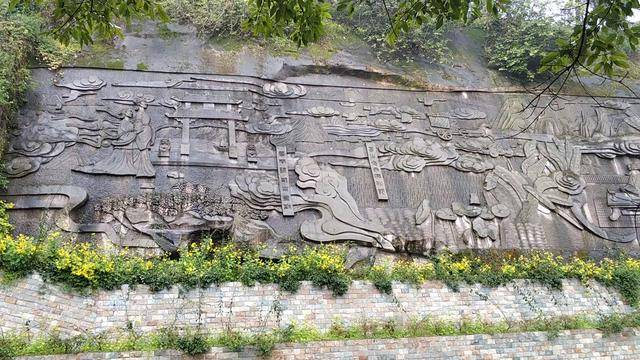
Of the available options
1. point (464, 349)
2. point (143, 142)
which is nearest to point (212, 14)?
point (143, 142)

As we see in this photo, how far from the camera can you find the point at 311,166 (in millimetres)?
10633

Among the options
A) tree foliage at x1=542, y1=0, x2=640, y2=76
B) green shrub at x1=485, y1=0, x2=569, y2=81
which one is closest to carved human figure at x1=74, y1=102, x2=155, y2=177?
tree foliage at x1=542, y1=0, x2=640, y2=76

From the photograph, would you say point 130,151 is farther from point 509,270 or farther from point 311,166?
point 509,270

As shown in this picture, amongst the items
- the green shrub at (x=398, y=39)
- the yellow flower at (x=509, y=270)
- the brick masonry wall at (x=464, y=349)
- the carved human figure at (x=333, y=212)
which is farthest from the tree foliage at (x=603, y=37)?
the green shrub at (x=398, y=39)

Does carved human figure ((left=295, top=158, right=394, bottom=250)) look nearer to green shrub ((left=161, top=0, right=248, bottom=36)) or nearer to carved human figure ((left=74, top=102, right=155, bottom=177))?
carved human figure ((left=74, top=102, right=155, bottom=177))

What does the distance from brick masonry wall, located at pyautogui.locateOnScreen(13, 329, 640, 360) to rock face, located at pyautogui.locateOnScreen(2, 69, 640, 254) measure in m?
2.36

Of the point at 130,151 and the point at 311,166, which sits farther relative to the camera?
the point at 311,166

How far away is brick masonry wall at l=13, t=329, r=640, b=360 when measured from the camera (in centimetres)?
708

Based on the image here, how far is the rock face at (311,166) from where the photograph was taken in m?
9.42

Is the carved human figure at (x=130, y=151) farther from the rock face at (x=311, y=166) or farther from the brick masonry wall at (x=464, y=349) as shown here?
the brick masonry wall at (x=464, y=349)

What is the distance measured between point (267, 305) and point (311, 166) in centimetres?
338

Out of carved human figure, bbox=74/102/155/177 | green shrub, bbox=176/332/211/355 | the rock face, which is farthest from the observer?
carved human figure, bbox=74/102/155/177

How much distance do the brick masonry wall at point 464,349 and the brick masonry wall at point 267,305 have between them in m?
0.62

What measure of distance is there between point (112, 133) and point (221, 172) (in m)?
2.10
